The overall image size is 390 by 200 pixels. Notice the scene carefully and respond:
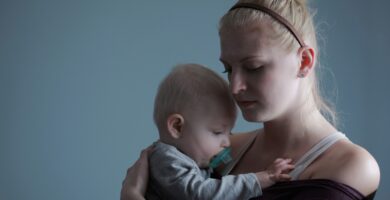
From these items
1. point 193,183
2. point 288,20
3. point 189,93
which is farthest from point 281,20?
point 193,183

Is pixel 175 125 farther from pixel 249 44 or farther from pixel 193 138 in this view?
pixel 249 44

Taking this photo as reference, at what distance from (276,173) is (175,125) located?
25cm

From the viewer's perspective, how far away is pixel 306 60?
1.27 m

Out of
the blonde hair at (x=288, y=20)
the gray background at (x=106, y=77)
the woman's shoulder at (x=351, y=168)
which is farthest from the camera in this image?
the gray background at (x=106, y=77)

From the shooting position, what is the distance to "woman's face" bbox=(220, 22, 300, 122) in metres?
1.21

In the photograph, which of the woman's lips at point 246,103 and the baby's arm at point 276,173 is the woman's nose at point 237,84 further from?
the baby's arm at point 276,173

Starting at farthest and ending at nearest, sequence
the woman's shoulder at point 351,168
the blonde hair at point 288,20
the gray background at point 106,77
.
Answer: the gray background at point 106,77
the blonde hair at point 288,20
the woman's shoulder at point 351,168

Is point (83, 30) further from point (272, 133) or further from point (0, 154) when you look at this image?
point (272, 133)

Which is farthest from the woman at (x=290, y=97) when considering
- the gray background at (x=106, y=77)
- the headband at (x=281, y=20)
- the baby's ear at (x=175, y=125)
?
the gray background at (x=106, y=77)

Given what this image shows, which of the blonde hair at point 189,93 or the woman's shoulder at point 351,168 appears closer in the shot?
the woman's shoulder at point 351,168

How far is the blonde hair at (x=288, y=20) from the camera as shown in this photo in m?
1.24

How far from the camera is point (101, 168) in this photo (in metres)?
2.39

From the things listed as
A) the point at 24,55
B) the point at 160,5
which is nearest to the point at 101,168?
the point at 24,55

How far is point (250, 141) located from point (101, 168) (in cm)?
107
